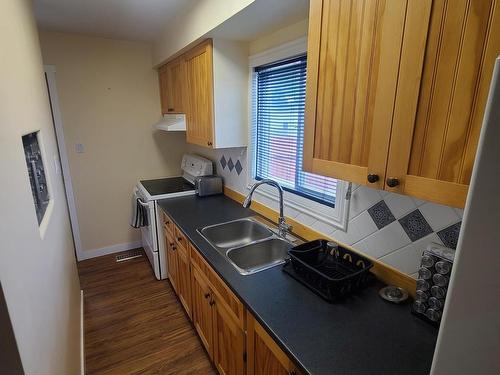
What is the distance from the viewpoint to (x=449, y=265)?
2.99 feet

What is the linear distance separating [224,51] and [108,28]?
1345 millimetres

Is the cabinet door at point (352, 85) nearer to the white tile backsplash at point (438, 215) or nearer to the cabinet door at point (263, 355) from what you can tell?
the white tile backsplash at point (438, 215)

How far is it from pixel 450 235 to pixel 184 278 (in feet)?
5.74

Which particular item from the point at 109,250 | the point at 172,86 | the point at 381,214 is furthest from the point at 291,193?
the point at 109,250

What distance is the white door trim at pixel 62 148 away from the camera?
268 centimetres

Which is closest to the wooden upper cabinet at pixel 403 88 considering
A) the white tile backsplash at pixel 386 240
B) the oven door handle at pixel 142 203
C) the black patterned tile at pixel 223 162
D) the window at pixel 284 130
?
the white tile backsplash at pixel 386 240

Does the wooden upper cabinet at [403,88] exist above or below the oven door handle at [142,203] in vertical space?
above

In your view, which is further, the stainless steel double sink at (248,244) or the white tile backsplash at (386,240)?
the stainless steel double sink at (248,244)

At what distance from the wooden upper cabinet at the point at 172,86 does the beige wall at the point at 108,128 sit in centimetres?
20

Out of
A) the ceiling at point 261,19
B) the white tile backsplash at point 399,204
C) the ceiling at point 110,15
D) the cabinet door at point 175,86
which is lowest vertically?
the white tile backsplash at point 399,204

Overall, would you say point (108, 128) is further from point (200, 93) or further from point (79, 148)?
point (200, 93)

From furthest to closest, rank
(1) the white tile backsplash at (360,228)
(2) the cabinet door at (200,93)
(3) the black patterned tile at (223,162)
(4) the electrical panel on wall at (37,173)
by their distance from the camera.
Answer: (3) the black patterned tile at (223,162) < (2) the cabinet door at (200,93) < (1) the white tile backsplash at (360,228) < (4) the electrical panel on wall at (37,173)

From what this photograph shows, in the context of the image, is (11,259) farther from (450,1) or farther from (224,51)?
(224,51)

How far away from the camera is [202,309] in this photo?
179cm
